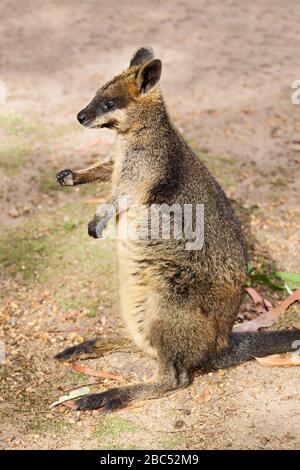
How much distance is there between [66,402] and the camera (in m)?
4.09

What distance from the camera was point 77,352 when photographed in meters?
4.54

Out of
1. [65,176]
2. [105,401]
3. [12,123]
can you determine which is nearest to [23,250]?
[65,176]

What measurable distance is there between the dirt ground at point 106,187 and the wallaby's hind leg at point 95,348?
0.26ft

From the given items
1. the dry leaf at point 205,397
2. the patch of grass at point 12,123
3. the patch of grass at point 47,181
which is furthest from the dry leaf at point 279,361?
the patch of grass at point 12,123

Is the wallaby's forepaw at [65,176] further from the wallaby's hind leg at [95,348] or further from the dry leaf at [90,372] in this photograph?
the dry leaf at [90,372]

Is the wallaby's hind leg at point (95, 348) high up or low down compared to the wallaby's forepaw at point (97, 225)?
down

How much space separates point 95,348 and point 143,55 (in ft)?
6.17

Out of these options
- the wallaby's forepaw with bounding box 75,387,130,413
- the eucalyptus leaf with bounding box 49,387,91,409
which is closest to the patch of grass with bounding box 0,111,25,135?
the eucalyptus leaf with bounding box 49,387,91,409

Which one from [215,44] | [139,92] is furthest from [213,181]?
[215,44]

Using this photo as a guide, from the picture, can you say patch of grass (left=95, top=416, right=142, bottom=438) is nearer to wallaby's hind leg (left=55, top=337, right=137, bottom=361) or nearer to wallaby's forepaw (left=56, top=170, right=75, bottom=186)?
wallaby's hind leg (left=55, top=337, right=137, bottom=361)

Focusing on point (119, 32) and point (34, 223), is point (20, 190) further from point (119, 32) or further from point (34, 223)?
point (119, 32)

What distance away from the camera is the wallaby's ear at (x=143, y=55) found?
442 cm

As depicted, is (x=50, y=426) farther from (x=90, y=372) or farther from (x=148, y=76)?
(x=148, y=76)

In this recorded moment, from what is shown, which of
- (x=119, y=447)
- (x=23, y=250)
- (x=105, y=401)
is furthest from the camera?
(x=23, y=250)
